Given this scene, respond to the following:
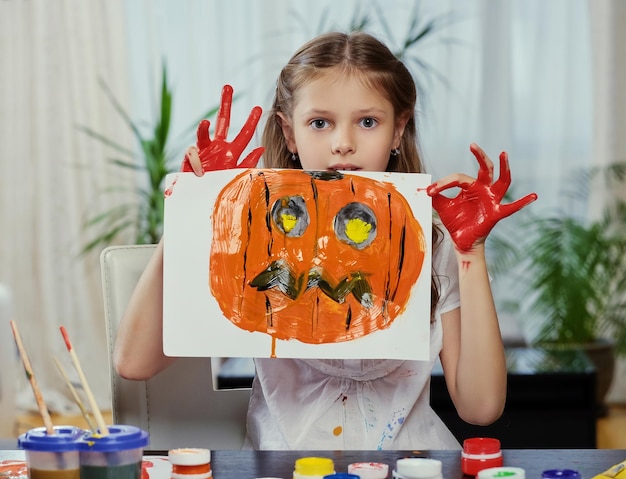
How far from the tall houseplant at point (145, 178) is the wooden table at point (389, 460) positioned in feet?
7.52

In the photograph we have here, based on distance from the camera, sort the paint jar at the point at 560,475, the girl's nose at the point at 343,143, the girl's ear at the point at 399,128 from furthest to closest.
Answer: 1. the girl's ear at the point at 399,128
2. the girl's nose at the point at 343,143
3. the paint jar at the point at 560,475

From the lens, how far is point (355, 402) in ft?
4.26

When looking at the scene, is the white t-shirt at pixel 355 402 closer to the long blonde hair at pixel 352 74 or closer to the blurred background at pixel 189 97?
the long blonde hair at pixel 352 74

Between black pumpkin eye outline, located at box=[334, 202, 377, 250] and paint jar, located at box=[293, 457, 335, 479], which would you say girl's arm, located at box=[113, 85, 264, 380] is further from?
paint jar, located at box=[293, 457, 335, 479]

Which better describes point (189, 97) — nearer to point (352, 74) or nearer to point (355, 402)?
point (352, 74)

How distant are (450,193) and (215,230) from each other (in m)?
2.42

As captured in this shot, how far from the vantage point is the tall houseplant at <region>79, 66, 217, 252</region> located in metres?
3.27

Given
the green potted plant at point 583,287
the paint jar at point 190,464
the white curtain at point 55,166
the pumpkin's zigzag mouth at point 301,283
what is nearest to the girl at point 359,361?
the pumpkin's zigzag mouth at point 301,283

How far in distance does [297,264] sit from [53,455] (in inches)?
18.8

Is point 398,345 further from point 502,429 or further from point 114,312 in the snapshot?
point 502,429

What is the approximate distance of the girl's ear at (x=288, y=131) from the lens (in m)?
1.36

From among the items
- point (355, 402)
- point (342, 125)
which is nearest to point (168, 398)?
point (355, 402)

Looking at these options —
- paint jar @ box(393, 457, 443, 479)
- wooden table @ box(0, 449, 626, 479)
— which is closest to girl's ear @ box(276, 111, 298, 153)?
wooden table @ box(0, 449, 626, 479)

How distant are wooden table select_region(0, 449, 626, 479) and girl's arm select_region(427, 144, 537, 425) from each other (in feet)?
0.65
